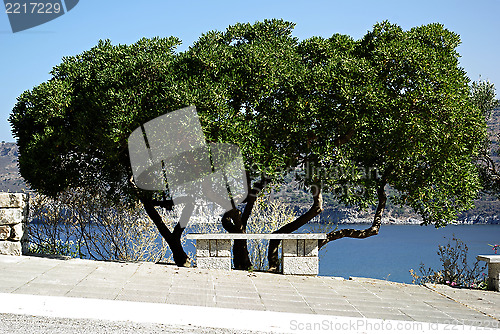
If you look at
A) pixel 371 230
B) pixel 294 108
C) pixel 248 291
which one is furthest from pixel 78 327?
pixel 371 230

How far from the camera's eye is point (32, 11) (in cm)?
834

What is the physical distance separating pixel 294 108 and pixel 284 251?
2744 mm

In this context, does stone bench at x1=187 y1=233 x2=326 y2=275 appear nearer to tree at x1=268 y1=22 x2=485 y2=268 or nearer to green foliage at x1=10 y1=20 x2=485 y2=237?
green foliage at x1=10 y1=20 x2=485 y2=237

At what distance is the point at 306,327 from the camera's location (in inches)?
233

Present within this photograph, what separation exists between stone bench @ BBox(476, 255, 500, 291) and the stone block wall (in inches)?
344

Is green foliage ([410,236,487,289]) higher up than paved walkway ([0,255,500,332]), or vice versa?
paved walkway ([0,255,500,332])

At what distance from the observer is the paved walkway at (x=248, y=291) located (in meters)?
6.50

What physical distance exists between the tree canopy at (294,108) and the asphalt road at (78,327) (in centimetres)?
394

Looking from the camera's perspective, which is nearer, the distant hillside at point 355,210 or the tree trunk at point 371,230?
the tree trunk at point 371,230

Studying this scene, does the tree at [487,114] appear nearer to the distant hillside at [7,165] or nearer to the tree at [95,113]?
the tree at [95,113]

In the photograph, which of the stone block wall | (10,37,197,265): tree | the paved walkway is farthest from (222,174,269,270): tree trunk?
the stone block wall

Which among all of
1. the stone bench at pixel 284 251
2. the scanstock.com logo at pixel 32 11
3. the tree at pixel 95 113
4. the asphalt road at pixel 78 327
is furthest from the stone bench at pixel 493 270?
the scanstock.com logo at pixel 32 11

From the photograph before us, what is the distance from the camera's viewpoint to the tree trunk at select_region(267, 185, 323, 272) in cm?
1123

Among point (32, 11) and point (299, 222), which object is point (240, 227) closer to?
point (299, 222)
